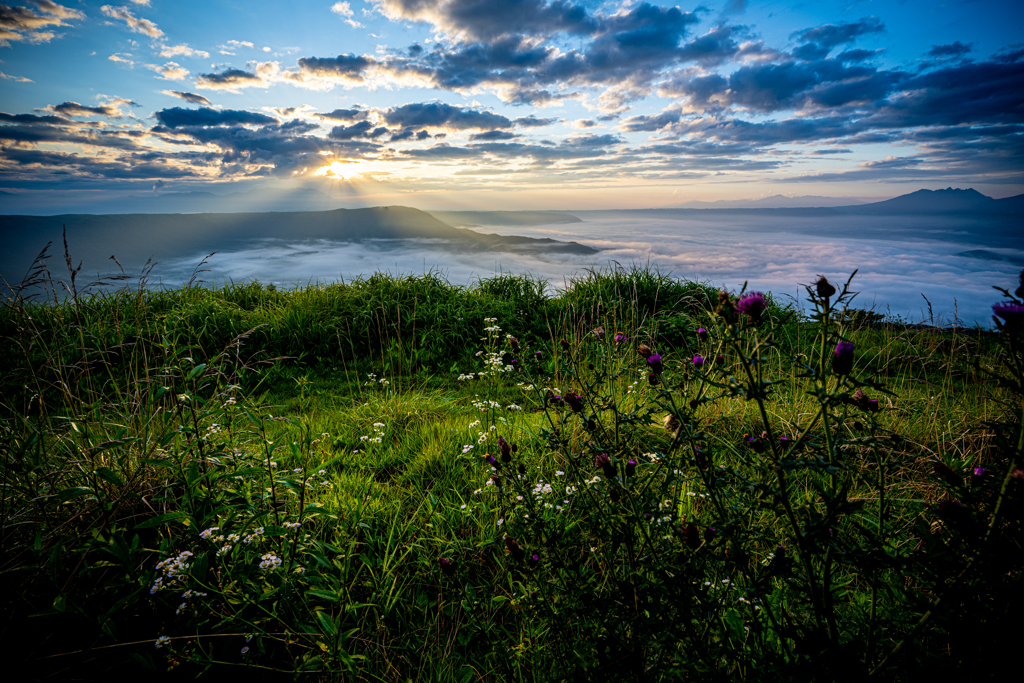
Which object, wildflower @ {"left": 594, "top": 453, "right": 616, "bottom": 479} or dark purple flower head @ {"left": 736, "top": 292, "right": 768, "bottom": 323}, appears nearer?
dark purple flower head @ {"left": 736, "top": 292, "right": 768, "bottom": 323}

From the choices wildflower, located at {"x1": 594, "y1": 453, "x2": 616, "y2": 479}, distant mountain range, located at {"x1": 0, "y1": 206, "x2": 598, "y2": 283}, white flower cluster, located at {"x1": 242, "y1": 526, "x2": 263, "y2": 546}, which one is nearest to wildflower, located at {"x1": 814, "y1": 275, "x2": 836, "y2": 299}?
wildflower, located at {"x1": 594, "y1": 453, "x2": 616, "y2": 479}

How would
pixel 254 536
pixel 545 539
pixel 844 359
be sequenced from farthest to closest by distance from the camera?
1. pixel 545 539
2. pixel 254 536
3. pixel 844 359

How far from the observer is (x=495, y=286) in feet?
25.1

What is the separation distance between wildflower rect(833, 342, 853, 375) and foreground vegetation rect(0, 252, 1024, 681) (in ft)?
0.05

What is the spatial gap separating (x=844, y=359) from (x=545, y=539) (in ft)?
4.31

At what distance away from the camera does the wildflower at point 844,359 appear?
1016 millimetres

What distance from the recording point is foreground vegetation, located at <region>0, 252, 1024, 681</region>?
3.43 feet

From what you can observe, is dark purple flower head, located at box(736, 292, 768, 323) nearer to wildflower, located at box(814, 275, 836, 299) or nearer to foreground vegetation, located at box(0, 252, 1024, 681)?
foreground vegetation, located at box(0, 252, 1024, 681)

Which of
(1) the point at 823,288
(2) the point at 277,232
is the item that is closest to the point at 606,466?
(1) the point at 823,288

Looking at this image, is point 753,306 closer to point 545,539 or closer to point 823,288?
point 823,288

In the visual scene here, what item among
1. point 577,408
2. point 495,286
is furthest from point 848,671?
point 495,286

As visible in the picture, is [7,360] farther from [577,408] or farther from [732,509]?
[732,509]

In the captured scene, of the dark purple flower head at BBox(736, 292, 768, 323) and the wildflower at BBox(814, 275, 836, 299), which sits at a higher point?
the wildflower at BBox(814, 275, 836, 299)

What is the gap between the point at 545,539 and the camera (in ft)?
5.91
